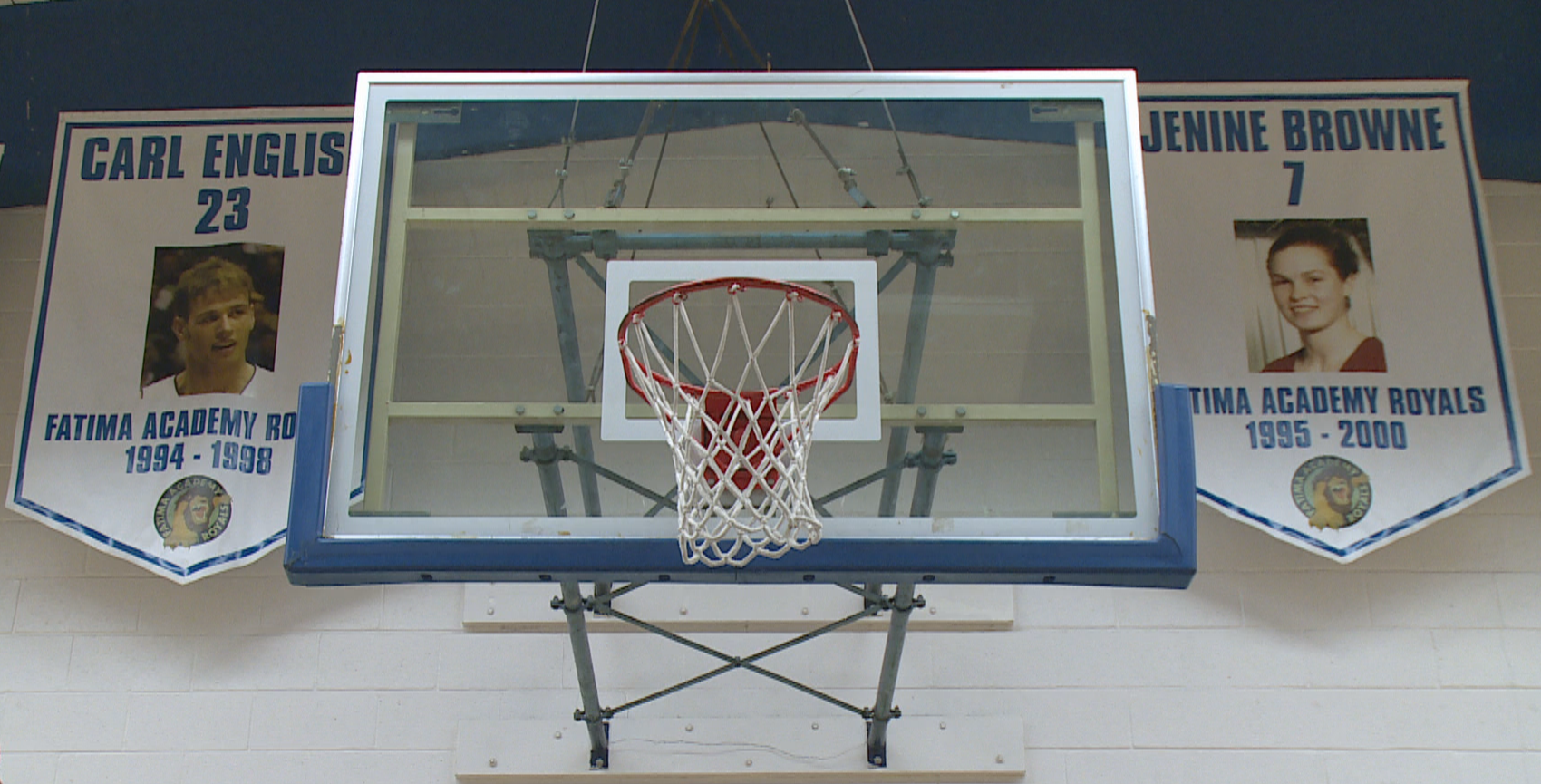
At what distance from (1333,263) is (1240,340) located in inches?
13.8

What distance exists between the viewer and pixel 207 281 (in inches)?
136

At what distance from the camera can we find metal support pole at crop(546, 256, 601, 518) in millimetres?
2332

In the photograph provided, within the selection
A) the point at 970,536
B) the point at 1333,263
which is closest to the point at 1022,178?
the point at 970,536

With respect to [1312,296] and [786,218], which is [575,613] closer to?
[786,218]

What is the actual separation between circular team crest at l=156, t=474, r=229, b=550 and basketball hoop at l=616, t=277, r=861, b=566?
1.46 metres

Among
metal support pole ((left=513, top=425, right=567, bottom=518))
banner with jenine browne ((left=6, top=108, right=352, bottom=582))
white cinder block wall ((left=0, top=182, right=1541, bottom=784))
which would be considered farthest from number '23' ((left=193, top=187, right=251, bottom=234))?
metal support pole ((left=513, top=425, right=567, bottom=518))

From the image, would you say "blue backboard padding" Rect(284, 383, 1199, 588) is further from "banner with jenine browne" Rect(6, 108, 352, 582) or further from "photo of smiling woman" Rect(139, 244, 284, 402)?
"photo of smiling woman" Rect(139, 244, 284, 402)

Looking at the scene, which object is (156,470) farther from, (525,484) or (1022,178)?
(1022,178)

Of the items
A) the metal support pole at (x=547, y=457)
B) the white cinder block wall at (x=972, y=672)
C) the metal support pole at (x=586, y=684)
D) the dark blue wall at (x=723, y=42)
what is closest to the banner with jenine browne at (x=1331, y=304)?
the dark blue wall at (x=723, y=42)

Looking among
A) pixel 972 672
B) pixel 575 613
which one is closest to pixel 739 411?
pixel 575 613

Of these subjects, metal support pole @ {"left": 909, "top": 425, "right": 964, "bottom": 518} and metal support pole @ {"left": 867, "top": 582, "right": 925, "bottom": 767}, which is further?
metal support pole @ {"left": 867, "top": 582, "right": 925, "bottom": 767}

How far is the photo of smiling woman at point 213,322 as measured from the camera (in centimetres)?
336

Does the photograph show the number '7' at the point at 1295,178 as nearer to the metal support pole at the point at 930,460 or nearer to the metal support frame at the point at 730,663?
the metal support frame at the point at 730,663

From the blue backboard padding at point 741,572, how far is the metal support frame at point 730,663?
662mm
